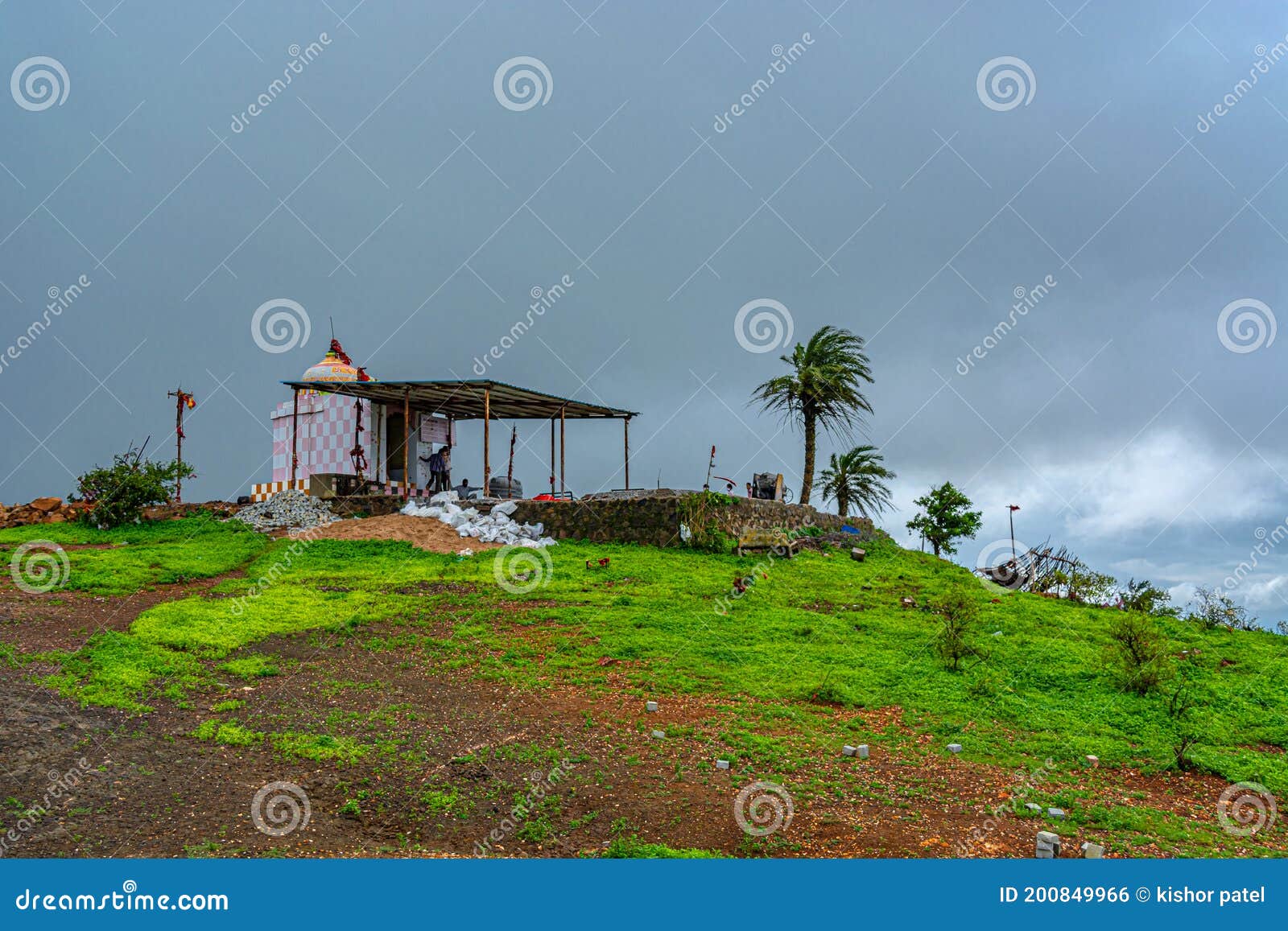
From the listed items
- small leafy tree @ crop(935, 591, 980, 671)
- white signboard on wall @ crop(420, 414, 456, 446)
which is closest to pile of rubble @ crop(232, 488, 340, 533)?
white signboard on wall @ crop(420, 414, 456, 446)

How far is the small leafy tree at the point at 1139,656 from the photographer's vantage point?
1392 cm

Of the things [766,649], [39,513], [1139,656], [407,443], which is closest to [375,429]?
[407,443]

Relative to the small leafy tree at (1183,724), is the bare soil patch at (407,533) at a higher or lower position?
higher

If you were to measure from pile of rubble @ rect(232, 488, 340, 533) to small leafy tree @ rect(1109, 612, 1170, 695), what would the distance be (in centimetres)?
2040

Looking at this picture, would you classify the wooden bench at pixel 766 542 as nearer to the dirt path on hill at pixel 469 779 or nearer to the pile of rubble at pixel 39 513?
the dirt path on hill at pixel 469 779

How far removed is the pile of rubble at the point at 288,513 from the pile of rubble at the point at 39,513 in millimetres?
5393

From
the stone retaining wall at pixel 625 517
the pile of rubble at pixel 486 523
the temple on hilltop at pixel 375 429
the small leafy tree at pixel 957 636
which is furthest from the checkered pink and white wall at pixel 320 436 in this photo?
the small leafy tree at pixel 957 636

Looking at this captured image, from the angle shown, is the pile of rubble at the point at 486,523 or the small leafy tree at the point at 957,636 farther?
the pile of rubble at the point at 486,523

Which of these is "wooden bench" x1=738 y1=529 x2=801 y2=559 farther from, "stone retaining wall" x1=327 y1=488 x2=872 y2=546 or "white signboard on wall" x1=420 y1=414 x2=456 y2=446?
"white signboard on wall" x1=420 y1=414 x2=456 y2=446

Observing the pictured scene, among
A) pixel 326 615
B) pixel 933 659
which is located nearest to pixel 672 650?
pixel 933 659

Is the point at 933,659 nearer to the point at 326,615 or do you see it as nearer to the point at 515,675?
the point at 515,675

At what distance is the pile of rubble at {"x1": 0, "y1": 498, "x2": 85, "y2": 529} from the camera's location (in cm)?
2873

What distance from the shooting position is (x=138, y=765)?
9.39 m

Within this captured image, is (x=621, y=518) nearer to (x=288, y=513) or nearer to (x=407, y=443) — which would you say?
(x=407, y=443)
